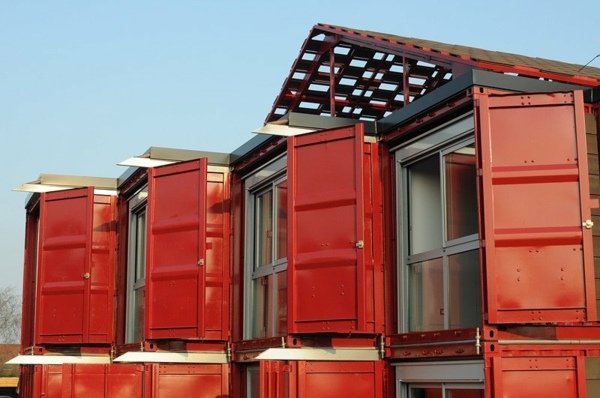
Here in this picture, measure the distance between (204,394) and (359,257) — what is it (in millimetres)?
4214

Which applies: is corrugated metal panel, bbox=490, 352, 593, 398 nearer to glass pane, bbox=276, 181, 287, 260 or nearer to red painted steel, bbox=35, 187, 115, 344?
glass pane, bbox=276, 181, 287, 260

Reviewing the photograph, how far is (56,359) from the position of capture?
15.5m

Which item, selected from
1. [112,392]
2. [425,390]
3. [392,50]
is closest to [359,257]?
[425,390]

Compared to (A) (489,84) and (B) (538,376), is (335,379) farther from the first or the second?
(A) (489,84)

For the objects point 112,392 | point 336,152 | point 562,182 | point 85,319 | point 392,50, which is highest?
point 392,50

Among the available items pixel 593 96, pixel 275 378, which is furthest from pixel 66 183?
pixel 593 96

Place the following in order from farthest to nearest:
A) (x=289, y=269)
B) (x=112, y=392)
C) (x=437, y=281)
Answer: (x=112, y=392)
(x=289, y=269)
(x=437, y=281)

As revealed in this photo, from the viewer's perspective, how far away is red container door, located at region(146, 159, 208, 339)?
12.5 metres

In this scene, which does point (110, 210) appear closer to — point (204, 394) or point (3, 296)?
point (204, 394)

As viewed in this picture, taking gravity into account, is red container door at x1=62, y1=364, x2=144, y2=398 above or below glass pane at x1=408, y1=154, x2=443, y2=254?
below

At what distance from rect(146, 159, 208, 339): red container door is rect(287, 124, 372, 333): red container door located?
235 centimetres

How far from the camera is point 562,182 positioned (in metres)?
8.36

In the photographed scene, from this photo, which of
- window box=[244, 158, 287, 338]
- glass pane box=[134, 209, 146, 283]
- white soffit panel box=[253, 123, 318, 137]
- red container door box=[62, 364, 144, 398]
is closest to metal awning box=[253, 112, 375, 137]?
white soffit panel box=[253, 123, 318, 137]

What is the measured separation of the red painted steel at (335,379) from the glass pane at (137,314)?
18.5ft
